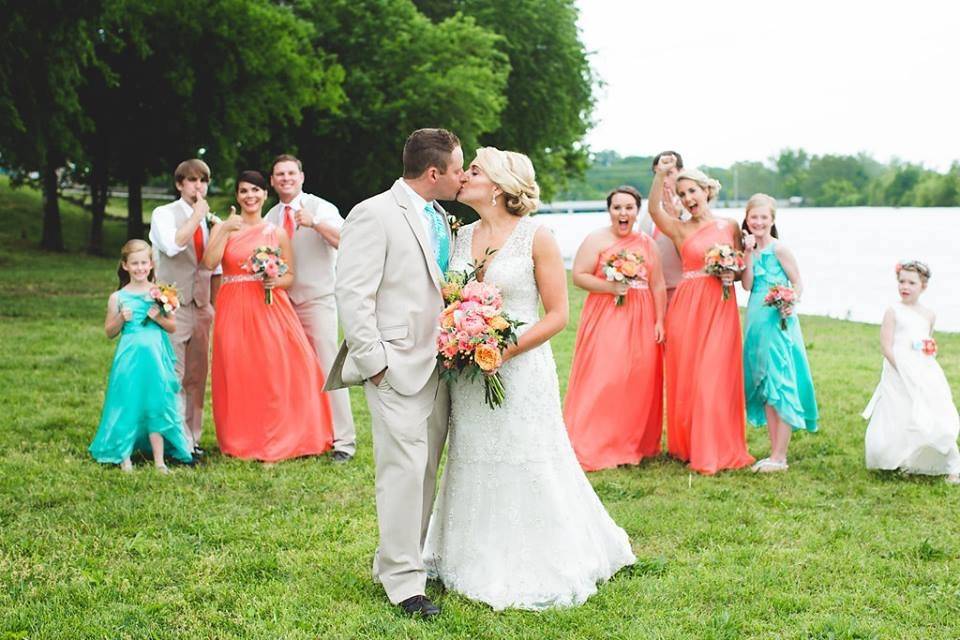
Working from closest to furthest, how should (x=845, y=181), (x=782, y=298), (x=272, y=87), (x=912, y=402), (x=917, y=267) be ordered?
1. (x=912, y=402)
2. (x=917, y=267)
3. (x=782, y=298)
4. (x=272, y=87)
5. (x=845, y=181)

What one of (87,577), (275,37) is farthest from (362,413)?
(275,37)

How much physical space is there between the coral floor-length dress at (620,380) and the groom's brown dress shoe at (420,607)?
12.2ft

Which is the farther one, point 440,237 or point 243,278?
point 243,278

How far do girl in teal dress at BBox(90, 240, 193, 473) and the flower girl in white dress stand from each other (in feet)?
18.9

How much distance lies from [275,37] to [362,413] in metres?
18.1

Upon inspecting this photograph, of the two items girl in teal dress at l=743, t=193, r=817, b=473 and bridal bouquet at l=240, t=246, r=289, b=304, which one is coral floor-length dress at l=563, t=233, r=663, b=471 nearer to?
girl in teal dress at l=743, t=193, r=817, b=473

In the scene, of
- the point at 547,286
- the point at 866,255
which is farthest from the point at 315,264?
the point at 866,255

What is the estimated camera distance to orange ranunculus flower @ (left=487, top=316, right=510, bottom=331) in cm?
522

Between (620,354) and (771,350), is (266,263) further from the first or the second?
(771,350)

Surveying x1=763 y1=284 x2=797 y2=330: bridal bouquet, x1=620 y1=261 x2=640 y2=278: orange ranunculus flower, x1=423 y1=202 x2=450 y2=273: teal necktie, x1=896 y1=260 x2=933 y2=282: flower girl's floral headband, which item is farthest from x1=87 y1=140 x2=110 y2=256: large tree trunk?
x1=423 y1=202 x2=450 y2=273: teal necktie

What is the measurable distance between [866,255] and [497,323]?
4251 cm

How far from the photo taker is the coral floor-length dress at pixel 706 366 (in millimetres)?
8820

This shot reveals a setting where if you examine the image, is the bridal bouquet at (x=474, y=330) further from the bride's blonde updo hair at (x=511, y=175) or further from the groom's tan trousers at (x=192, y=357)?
the groom's tan trousers at (x=192, y=357)

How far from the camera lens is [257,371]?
9133mm
